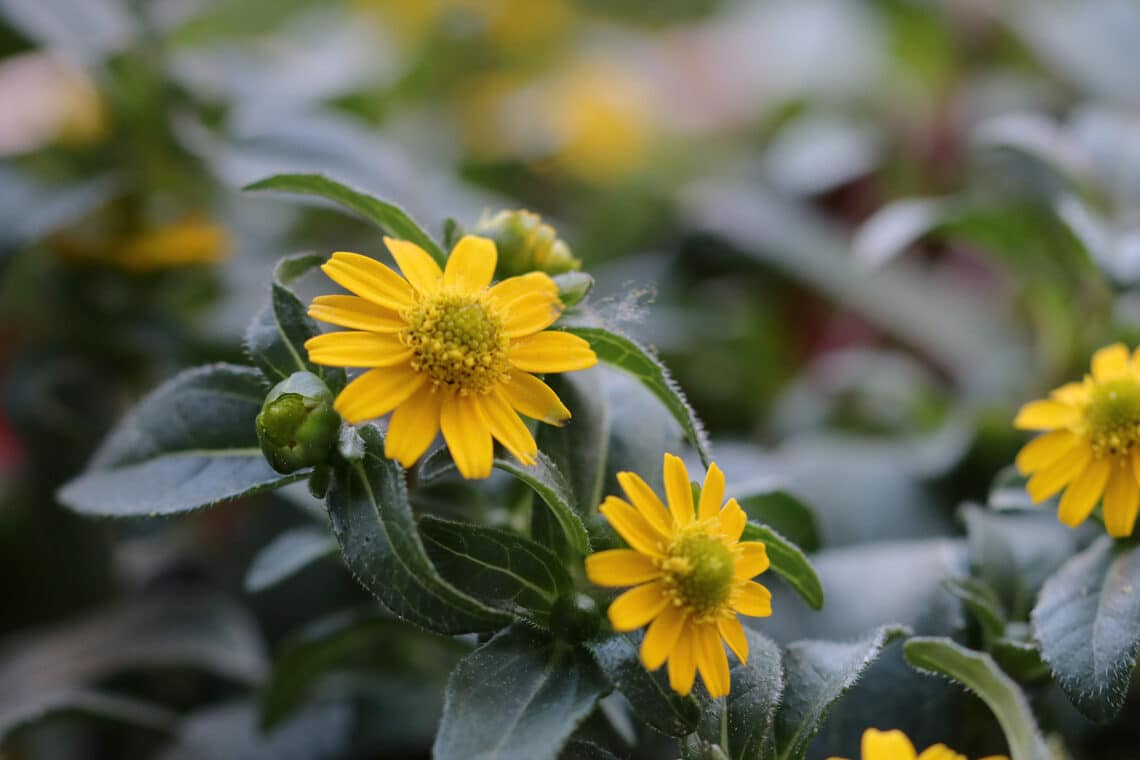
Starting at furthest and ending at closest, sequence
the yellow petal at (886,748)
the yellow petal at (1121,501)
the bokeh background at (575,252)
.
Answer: the bokeh background at (575,252)
the yellow petal at (1121,501)
the yellow petal at (886,748)

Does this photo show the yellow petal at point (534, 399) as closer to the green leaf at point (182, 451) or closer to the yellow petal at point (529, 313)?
the yellow petal at point (529, 313)

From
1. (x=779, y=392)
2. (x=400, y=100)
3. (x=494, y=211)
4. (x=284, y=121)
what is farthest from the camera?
(x=400, y=100)

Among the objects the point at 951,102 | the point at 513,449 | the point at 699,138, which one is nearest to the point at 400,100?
the point at 699,138

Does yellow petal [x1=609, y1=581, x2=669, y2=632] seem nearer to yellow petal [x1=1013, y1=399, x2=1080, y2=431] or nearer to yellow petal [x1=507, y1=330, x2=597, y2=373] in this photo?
yellow petal [x1=507, y1=330, x2=597, y2=373]

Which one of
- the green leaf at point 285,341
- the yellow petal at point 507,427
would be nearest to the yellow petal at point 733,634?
the yellow petal at point 507,427

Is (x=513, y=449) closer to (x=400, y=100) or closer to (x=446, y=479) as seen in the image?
(x=446, y=479)

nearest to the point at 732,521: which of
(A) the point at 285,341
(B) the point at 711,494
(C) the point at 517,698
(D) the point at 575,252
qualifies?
(B) the point at 711,494
